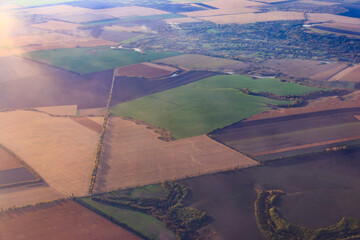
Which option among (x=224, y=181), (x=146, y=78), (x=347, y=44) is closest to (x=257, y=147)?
(x=224, y=181)

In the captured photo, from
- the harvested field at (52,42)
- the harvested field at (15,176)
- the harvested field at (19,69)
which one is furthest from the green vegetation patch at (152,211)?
the harvested field at (52,42)

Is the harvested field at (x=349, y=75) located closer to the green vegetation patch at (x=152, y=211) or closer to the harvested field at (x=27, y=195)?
the green vegetation patch at (x=152, y=211)

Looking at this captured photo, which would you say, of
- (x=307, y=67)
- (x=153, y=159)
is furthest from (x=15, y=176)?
(x=307, y=67)

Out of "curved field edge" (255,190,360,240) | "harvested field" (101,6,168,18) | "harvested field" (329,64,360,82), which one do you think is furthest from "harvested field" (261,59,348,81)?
"harvested field" (101,6,168,18)

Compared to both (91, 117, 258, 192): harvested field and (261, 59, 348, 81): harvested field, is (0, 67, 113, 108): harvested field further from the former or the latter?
(261, 59, 348, 81): harvested field

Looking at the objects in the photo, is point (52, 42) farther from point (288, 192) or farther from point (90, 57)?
point (288, 192)

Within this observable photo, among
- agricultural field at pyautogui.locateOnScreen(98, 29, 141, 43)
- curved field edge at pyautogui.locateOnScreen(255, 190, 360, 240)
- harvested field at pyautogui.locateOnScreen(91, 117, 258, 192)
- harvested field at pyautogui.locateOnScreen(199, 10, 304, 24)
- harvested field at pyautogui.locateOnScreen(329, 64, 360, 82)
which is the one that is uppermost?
harvested field at pyautogui.locateOnScreen(199, 10, 304, 24)
